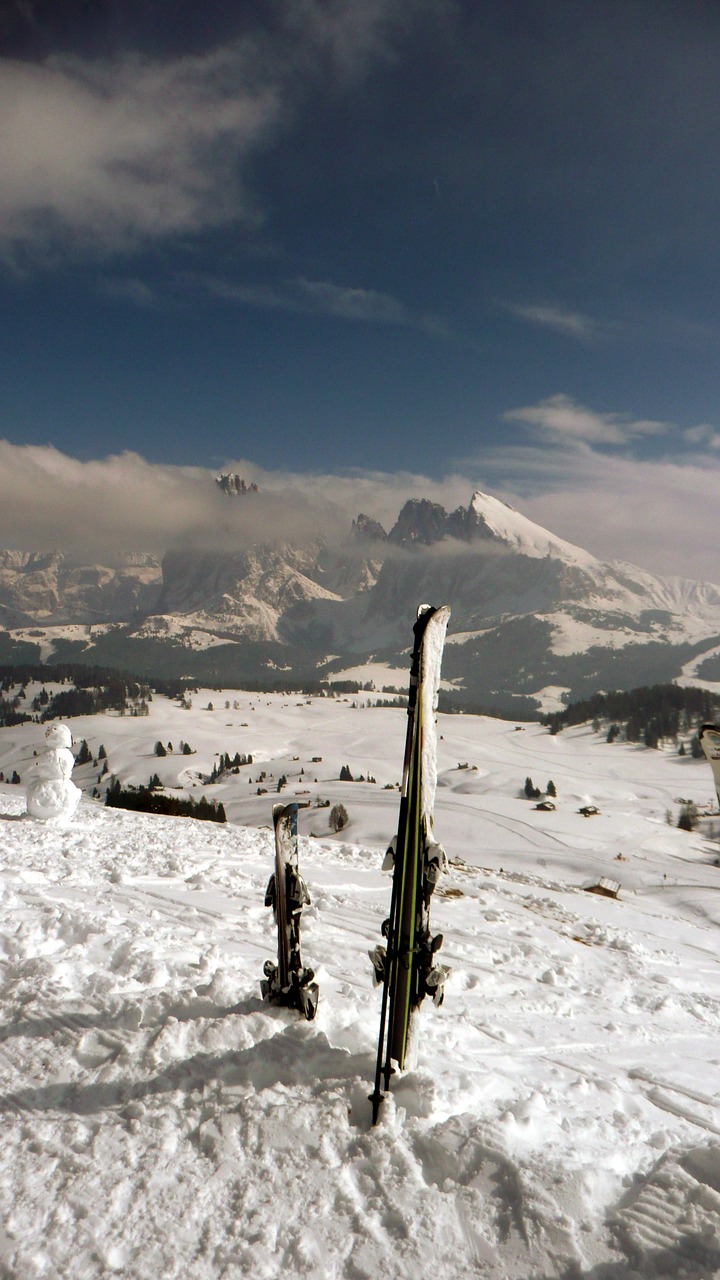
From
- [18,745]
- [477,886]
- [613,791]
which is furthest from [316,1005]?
[18,745]

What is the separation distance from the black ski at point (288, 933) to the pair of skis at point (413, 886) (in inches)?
65.0

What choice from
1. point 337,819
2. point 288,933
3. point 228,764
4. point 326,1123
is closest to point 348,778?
point 228,764

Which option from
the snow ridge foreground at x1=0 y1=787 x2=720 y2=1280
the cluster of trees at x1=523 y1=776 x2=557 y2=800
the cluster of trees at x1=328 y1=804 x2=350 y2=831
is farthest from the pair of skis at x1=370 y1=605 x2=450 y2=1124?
the cluster of trees at x1=523 y1=776 x2=557 y2=800

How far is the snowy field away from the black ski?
0.93 ft

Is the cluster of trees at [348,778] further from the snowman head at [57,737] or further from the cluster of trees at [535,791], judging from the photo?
the snowman head at [57,737]

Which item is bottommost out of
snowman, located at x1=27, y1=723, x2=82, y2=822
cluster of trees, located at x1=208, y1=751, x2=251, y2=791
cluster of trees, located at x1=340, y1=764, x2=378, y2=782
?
cluster of trees, located at x1=208, y1=751, x2=251, y2=791

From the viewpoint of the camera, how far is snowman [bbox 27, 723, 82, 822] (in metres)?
25.7

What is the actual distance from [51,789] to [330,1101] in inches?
885

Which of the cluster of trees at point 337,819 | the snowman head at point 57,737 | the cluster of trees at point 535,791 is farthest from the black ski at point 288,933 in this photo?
the cluster of trees at point 535,791

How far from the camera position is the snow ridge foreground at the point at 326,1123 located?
536 cm

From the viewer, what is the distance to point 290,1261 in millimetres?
5320

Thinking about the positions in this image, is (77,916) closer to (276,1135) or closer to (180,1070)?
(180,1070)

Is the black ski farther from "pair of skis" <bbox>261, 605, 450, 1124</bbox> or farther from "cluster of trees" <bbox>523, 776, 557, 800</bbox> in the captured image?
"cluster of trees" <bbox>523, 776, 557, 800</bbox>

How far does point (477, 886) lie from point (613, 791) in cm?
11872
